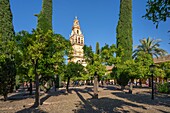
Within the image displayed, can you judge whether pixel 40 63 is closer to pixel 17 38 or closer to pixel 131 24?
pixel 17 38

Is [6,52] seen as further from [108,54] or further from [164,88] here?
[164,88]

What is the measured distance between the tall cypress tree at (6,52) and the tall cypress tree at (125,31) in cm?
1517

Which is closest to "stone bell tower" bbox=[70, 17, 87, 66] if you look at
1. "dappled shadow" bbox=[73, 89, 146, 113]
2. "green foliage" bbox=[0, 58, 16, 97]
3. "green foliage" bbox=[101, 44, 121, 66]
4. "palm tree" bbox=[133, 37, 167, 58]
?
"palm tree" bbox=[133, 37, 167, 58]

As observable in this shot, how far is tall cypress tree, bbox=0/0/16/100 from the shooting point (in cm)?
1305

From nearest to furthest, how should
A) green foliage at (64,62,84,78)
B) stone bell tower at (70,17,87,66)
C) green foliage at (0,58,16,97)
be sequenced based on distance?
green foliage at (0,58,16,97) < green foliage at (64,62,84,78) < stone bell tower at (70,17,87,66)

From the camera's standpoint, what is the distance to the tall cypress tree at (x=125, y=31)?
2503 centimetres

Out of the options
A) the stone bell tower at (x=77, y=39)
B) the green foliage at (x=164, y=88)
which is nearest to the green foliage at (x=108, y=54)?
the green foliage at (x=164, y=88)

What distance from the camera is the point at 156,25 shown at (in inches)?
185

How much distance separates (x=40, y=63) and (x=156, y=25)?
9337mm

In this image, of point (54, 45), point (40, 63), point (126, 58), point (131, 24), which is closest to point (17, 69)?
point (40, 63)

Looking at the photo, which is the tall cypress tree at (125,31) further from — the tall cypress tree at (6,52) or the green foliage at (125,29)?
the tall cypress tree at (6,52)

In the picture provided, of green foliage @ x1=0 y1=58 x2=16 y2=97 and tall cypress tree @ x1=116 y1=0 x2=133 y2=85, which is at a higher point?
tall cypress tree @ x1=116 y1=0 x2=133 y2=85

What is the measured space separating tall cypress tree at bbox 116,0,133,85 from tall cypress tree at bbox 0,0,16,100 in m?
15.2

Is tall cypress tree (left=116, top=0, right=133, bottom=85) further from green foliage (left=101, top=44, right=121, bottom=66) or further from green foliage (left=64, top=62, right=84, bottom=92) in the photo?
green foliage (left=101, top=44, right=121, bottom=66)
